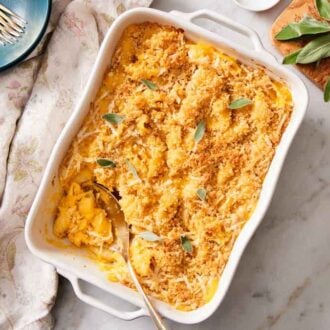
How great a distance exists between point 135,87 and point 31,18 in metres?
0.41

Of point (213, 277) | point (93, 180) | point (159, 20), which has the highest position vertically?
point (159, 20)

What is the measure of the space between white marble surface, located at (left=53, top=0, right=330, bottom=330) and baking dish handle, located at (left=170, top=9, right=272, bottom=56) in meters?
0.17

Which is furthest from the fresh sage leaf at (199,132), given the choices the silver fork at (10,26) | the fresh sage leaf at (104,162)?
the silver fork at (10,26)

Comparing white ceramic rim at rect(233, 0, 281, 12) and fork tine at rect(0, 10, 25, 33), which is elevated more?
white ceramic rim at rect(233, 0, 281, 12)

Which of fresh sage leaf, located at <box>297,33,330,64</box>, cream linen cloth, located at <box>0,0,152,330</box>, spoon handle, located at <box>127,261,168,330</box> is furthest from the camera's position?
cream linen cloth, located at <box>0,0,152,330</box>

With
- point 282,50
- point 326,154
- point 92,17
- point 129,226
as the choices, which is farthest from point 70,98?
point 326,154

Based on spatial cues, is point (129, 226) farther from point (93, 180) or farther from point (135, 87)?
point (135, 87)

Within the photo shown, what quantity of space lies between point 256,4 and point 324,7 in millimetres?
225

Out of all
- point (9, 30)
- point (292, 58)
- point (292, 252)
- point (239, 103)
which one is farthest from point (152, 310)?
point (9, 30)

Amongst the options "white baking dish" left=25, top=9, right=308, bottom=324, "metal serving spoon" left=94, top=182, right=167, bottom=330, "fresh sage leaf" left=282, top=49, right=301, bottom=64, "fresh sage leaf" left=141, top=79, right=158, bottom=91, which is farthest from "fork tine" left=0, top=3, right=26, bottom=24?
"fresh sage leaf" left=282, top=49, right=301, bottom=64

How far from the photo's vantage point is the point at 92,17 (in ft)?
6.45

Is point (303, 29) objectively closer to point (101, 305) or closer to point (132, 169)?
point (132, 169)

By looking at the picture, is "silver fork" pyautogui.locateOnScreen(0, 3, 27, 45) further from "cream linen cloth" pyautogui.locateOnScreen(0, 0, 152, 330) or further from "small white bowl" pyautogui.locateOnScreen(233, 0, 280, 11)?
"small white bowl" pyautogui.locateOnScreen(233, 0, 280, 11)

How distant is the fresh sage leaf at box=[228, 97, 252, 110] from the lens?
5.83 feet
